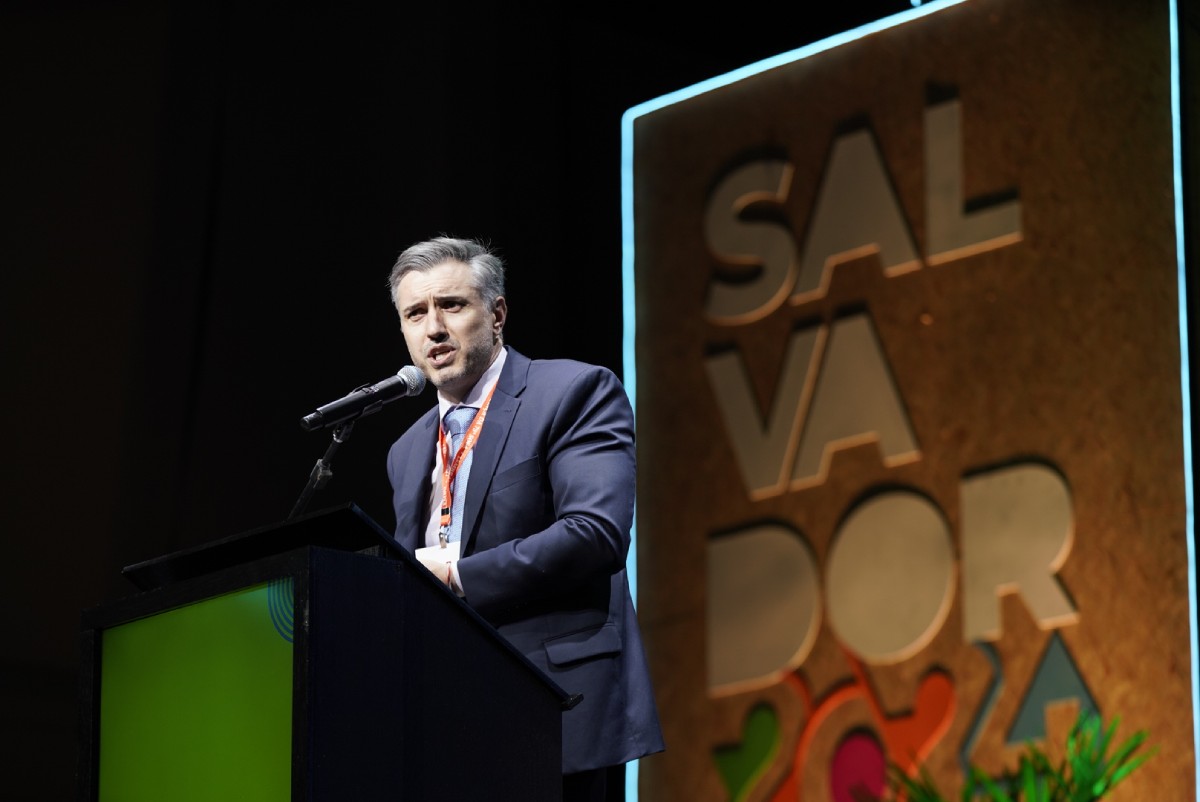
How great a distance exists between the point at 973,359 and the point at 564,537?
2.36 m

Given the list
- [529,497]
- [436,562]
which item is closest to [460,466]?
[529,497]

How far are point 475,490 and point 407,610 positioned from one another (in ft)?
2.32

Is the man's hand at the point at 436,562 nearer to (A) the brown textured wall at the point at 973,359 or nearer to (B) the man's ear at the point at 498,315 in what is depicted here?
(B) the man's ear at the point at 498,315

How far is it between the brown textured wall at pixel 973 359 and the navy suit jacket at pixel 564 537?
1.78 meters

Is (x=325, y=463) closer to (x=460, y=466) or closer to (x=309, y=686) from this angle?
(x=460, y=466)

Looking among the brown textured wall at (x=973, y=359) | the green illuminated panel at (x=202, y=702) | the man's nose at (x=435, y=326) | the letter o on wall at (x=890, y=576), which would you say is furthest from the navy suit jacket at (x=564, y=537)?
the letter o on wall at (x=890, y=576)

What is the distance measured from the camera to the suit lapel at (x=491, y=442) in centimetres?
265

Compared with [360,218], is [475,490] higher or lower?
lower

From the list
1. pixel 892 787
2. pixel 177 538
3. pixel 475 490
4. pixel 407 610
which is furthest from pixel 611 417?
pixel 892 787

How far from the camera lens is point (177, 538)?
4043 millimetres

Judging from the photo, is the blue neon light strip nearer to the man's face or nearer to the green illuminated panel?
the man's face

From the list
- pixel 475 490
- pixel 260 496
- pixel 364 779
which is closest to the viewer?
pixel 364 779

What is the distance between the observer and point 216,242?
425 cm

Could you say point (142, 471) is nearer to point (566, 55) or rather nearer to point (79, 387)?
point (79, 387)
